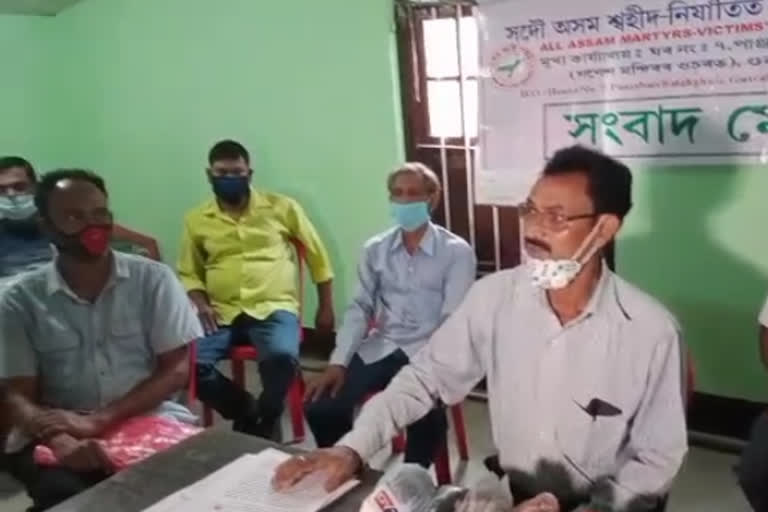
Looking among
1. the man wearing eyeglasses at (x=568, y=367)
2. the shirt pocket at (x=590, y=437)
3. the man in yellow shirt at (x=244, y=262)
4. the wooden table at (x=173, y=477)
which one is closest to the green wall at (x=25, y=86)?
the man in yellow shirt at (x=244, y=262)

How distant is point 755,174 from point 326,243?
1992mm

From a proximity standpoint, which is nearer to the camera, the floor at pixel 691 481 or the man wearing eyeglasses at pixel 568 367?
the man wearing eyeglasses at pixel 568 367

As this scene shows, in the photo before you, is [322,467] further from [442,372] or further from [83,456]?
[83,456]

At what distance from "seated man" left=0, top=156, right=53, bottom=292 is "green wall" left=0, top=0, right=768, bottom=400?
114cm

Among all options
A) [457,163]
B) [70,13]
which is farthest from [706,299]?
[70,13]

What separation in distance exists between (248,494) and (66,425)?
85cm

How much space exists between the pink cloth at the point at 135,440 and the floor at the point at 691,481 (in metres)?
0.67

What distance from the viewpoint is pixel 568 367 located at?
1.66m

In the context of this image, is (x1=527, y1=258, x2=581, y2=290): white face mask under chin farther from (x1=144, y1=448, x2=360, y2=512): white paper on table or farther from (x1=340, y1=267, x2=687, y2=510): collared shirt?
(x1=144, y1=448, x2=360, y2=512): white paper on table

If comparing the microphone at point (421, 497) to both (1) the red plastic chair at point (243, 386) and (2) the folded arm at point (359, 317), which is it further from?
(1) the red plastic chair at point (243, 386)

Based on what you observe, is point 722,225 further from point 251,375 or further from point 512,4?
point 251,375

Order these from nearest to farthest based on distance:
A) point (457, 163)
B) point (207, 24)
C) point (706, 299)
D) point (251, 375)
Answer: point (706, 299), point (457, 163), point (251, 375), point (207, 24)

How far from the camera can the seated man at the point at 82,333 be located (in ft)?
7.02

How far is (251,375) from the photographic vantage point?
397 cm
